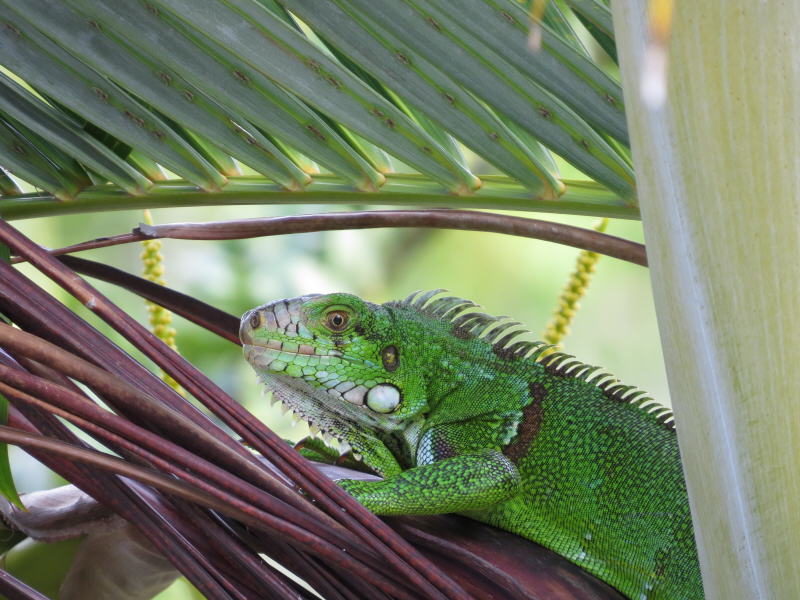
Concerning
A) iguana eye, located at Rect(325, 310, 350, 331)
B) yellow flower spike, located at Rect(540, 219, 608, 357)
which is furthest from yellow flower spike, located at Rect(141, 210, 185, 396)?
yellow flower spike, located at Rect(540, 219, 608, 357)

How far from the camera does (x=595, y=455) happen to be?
136 cm

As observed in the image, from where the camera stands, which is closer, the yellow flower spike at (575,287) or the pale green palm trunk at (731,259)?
the pale green palm trunk at (731,259)

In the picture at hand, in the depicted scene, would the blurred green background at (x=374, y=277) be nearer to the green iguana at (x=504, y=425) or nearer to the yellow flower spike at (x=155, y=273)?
the yellow flower spike at (x=155, y=273)

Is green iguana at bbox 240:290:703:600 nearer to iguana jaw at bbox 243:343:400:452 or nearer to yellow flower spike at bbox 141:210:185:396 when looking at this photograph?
iguana jaw at bbox 243:343:400:452

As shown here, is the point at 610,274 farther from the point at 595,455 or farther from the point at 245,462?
the point at 245,462

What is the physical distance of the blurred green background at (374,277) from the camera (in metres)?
3.22

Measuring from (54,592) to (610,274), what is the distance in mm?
3317

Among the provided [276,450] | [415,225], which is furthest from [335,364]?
[276,450]

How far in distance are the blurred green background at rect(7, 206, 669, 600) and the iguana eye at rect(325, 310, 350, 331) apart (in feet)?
6.07

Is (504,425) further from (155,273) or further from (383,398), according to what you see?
(155,273)

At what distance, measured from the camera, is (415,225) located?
3.38ft

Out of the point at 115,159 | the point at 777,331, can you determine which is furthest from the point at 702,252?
the point at 115,159

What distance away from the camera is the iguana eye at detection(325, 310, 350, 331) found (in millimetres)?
1365

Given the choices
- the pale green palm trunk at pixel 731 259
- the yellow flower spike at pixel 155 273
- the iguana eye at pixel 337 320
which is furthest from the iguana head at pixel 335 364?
the pale green palm trunk at pixel 731 259
